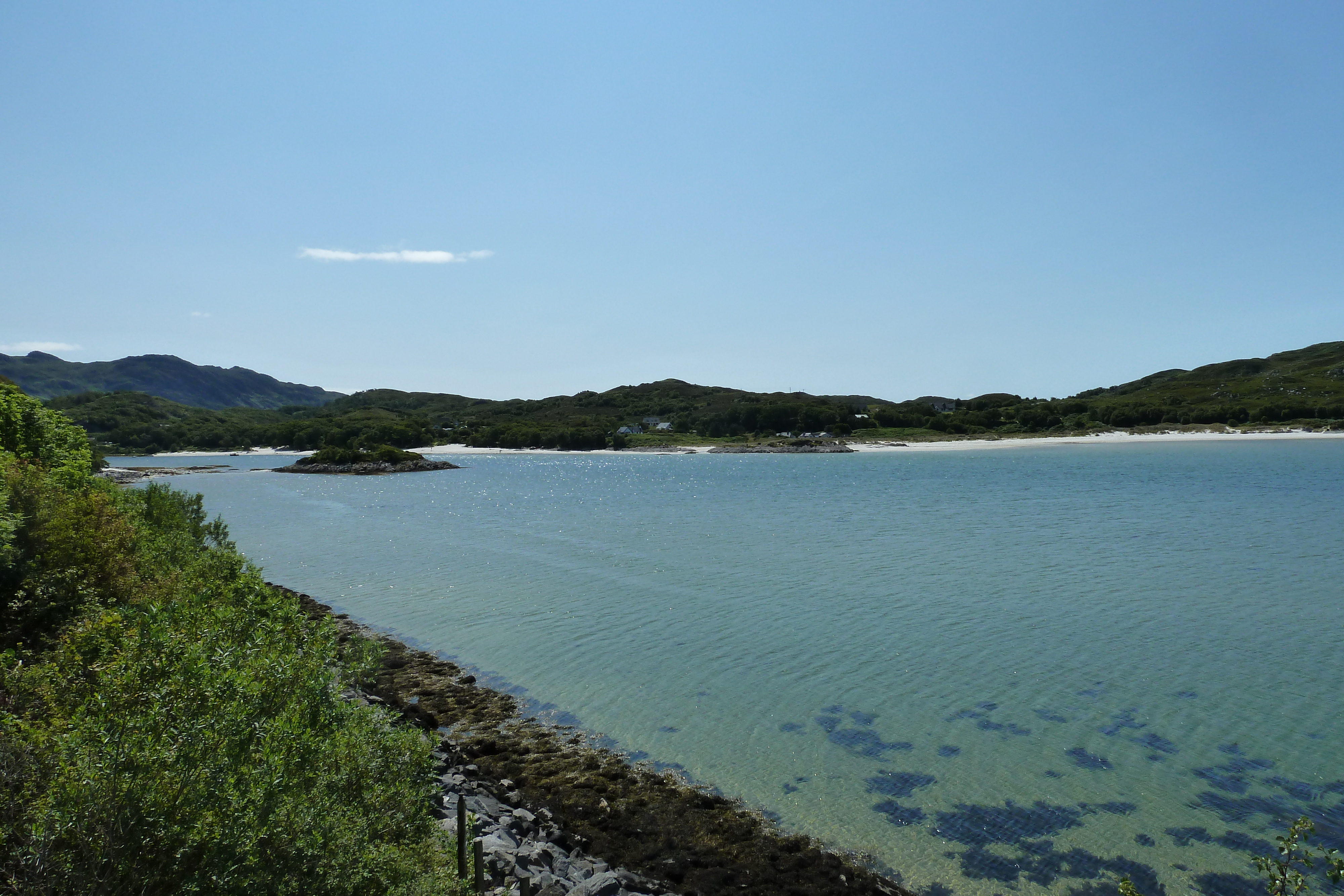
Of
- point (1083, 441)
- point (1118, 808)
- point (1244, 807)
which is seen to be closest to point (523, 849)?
point (1118, 808)

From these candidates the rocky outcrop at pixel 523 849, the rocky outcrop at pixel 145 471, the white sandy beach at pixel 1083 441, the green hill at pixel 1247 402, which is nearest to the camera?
the rocky outcrop at pixel 523 849

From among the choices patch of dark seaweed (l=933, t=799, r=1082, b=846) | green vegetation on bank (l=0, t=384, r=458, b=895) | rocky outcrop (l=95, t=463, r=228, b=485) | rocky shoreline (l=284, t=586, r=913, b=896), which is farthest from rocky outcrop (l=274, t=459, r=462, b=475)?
patch of dark seaweed (l=933, t=799, r=1082, b=846)

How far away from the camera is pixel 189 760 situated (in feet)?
20.1

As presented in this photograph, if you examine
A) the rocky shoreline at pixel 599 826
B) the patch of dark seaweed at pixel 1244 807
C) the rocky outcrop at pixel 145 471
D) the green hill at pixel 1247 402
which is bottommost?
the rocky shoreline at pixel 599 826

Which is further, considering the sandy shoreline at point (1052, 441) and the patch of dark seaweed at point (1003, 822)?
the sandy shoreline at point (1052, 441)

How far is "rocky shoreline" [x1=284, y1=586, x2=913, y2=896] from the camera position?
984cm

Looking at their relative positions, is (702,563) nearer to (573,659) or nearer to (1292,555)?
(573,659)

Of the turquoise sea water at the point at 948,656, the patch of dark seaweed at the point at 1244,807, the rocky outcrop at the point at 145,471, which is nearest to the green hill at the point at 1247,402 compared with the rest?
the turquoise sea water at the point at 948,656

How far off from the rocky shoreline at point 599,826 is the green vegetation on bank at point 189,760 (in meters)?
1.46

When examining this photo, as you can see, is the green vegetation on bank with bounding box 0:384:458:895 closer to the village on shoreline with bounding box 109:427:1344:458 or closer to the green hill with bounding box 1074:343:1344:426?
the village on shoreline with bounding box 109:427:1344:458

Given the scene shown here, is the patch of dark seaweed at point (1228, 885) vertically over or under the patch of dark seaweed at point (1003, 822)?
over

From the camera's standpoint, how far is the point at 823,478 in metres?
84.2

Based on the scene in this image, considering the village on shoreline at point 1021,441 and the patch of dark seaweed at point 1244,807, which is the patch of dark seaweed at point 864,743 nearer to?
the patch of dark seaweed at point 1244,807

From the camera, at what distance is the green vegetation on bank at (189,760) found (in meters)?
5.68
